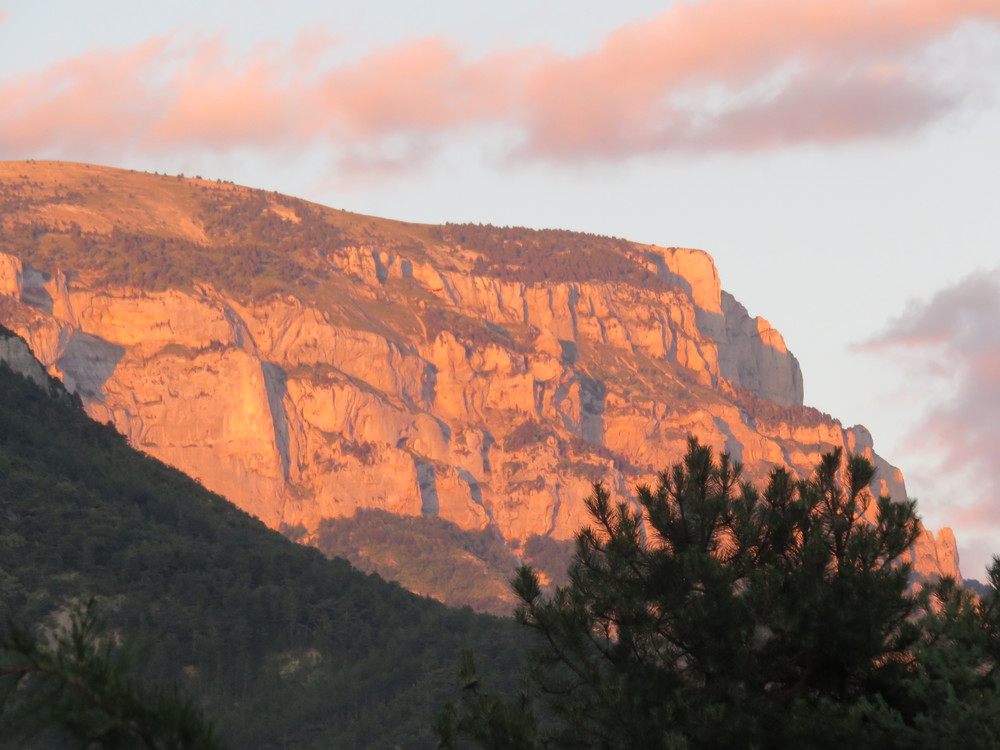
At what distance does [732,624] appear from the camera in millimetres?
34219

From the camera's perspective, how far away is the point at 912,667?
33.5 metres

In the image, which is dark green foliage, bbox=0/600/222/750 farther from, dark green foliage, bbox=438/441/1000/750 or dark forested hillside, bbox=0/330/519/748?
dark forested hillside, bbox=0/330/519/748

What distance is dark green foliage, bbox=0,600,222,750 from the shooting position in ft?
49.0

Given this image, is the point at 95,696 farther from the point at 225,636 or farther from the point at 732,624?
the point at 225,636

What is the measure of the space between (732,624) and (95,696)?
21.1m

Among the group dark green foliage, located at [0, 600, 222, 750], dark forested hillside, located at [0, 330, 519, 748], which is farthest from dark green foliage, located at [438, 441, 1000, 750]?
dark forested hillside, located at [0, 330, 519, 748]

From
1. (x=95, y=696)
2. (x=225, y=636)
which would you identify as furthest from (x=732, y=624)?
(x=225, y=636)

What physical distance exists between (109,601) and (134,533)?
2531 cm

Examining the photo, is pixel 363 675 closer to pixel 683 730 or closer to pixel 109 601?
pixel 109 601

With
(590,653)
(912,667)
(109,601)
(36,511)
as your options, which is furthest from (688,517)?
(36,511)

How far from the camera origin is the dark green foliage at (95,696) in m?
14.9

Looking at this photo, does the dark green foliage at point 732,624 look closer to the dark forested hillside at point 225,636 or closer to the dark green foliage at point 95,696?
the dark green foliage at point 95,696

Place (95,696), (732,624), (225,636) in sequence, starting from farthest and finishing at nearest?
1. (225,636)
2. (732,624)
3. (95,696)

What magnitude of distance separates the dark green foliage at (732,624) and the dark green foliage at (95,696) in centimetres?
1749
